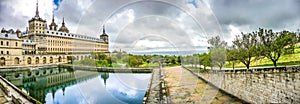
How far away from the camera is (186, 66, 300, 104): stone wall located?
22.0 feet

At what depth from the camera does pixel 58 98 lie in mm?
16250

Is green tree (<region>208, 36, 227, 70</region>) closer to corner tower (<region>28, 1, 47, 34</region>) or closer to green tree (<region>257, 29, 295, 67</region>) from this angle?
green tree (<region>257, 29, 295, 67</region>)

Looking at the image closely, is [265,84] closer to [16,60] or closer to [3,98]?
[3,98]

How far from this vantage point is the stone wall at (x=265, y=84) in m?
6.71

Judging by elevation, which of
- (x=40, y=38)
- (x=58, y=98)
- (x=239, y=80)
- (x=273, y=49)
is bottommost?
(x=58, y=98)

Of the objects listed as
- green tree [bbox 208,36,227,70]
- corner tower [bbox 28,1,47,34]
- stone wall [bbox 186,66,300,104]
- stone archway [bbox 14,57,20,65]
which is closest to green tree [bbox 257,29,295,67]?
green tree [bbox 208,36,227,70]

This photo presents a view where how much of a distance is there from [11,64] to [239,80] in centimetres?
4538

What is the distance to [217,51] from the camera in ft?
65.0

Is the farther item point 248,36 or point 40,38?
point 40,38

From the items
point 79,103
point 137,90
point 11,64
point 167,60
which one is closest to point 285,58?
point 137,90

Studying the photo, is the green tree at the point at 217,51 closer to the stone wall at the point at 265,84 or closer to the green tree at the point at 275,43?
the green tree at the point at 275,43

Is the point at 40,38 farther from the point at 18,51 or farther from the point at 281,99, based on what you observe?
the point at 281,99

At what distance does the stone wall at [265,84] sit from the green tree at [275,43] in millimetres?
6045

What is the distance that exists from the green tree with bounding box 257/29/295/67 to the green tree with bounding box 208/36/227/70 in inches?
154
